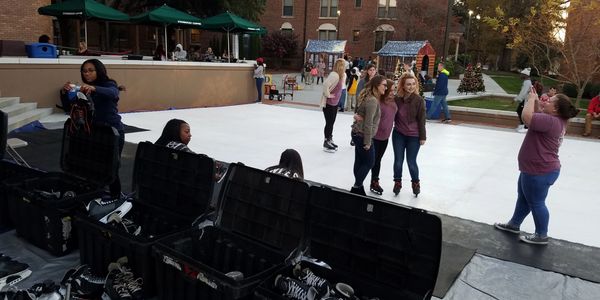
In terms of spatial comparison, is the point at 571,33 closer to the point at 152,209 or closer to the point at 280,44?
the point at 152,209

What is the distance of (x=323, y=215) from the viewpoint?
3068 mm

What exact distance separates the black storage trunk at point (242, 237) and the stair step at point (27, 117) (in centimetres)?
776

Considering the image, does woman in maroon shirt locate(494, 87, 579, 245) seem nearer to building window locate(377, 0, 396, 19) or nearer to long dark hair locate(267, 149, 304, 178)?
long dark hair locate(267, 149, 304, 178)

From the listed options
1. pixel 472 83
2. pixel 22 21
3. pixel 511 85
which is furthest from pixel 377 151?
A: pixel 511 85

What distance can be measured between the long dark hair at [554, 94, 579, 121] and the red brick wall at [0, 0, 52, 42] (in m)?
17.5

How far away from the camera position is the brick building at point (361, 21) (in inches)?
1479

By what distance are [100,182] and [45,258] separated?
831mm

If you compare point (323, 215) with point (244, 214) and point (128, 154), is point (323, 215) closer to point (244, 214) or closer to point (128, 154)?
point (244, 214)

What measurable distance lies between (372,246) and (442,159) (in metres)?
6.47

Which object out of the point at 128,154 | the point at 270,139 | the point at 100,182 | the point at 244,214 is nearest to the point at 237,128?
the point at 270,139

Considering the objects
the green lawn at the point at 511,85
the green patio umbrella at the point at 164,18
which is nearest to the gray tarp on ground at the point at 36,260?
the green patio umbrella at the point at 164,18

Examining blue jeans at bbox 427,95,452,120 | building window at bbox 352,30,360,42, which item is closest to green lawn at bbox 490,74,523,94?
blue jeans at bbox 427,95,452,120

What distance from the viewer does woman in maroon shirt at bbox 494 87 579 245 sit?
4410 millimetres

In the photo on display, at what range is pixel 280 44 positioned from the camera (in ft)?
137
